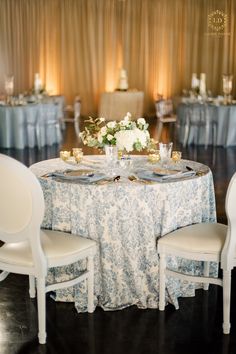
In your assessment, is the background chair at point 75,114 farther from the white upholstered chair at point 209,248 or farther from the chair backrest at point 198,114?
the white upholstered chair at point 209,248

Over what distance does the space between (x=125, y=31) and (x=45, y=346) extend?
12.8 m

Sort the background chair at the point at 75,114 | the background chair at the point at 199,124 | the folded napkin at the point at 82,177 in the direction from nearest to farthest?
the folded napkin at the point at 82,177
the background chair at the point at 199,124
the background chair at the point at 75,114

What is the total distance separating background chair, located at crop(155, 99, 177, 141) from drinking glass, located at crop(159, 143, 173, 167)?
Answer: 7083mm

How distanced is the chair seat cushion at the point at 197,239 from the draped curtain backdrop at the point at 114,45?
459 inches

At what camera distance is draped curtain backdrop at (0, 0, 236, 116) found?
14484mm

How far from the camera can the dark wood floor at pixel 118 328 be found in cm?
309

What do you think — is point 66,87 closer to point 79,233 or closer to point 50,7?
point 50,7

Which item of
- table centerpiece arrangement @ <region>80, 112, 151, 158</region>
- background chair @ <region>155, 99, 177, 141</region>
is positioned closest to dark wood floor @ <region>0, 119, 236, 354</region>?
table centerpiece arrangement @ <region>80, 112, 151, 158</region>

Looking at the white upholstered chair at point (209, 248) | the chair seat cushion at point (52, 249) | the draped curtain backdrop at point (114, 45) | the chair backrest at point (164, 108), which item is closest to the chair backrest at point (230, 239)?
the white upholstered chair at point (209, 248)

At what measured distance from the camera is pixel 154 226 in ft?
11.3

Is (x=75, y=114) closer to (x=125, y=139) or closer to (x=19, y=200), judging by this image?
(x=125, y=139)

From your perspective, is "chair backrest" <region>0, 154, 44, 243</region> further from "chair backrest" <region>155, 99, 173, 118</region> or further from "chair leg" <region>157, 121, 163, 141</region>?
"chair backrest" <region>155, 99, 173, 118</region>

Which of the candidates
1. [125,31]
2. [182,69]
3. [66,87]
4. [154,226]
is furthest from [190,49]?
[154,226]

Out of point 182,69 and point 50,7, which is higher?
point 50,7
